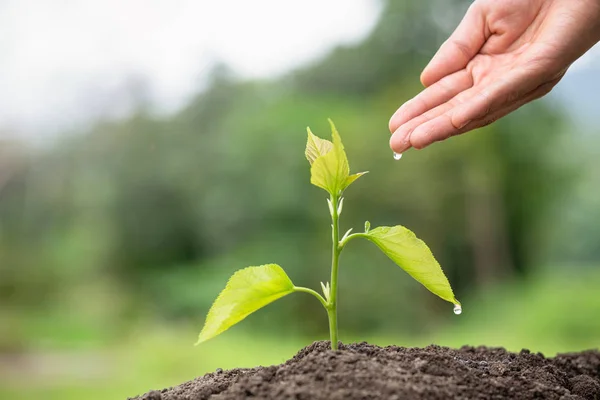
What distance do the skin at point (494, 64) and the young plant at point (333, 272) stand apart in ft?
1.22

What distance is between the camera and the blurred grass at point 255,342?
12.1 ft

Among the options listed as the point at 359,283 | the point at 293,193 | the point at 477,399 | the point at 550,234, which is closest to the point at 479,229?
the point at 550,234

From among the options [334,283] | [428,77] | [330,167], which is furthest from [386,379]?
[428,77]

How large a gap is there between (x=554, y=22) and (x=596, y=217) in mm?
4519

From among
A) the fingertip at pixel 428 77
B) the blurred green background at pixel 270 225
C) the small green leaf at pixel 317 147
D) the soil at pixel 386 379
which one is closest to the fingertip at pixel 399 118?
the fingertip at pixel 428 77

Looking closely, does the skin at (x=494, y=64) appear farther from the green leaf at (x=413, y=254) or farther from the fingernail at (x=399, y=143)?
the green leaf at (x=413, y=254)

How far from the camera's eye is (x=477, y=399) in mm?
924

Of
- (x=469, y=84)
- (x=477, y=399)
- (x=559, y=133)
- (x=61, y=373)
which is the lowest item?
(x=477, y=399)

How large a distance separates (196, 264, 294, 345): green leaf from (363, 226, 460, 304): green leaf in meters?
0.18

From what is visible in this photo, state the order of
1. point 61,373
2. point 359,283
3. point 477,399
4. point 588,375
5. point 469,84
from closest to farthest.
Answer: point 477,399, point 588,375, point 469,84, point 61,373, point 359,283

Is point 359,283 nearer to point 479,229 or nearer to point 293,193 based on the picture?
point 293,193

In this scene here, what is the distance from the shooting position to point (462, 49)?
62.4 inches

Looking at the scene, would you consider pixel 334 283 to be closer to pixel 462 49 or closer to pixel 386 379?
pixel 386 379

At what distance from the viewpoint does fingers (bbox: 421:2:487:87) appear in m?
1.58
